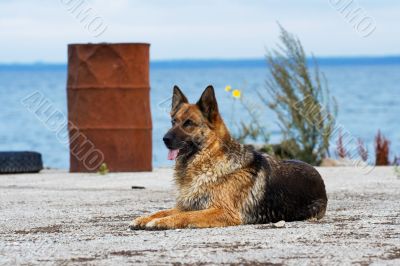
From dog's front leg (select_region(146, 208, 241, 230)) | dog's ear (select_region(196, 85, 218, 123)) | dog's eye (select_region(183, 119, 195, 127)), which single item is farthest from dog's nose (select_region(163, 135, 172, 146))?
dog's front leg (select_region(146, 208, 241, 230))

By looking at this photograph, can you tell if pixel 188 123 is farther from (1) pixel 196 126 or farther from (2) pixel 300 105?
(2) pixel 300 105

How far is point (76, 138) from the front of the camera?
1889 centimetres

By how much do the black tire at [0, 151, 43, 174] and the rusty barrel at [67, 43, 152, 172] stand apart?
0.68 metres

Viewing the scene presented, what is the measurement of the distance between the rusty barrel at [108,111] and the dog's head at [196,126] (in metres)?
8.26

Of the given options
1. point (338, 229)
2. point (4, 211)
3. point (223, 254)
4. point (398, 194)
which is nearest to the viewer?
point (223, 254)

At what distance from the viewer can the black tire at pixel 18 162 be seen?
1855 cm

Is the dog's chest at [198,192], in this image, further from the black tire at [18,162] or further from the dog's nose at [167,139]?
the black tire at [18,162]

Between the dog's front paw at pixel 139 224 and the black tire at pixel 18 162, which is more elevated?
the black tire at pixel 18 162

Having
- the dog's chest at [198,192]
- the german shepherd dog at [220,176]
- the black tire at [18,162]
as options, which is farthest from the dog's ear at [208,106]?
the black tire at [18,162]

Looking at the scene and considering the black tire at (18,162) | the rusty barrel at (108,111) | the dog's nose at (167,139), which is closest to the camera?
the dog's nose at (167,139)

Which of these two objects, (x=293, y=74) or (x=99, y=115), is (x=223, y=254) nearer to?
(x=99, y=115)

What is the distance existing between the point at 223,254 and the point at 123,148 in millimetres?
10596

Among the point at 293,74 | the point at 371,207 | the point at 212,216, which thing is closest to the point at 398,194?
the point at 371,207

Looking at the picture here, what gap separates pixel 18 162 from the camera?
61.3ft
